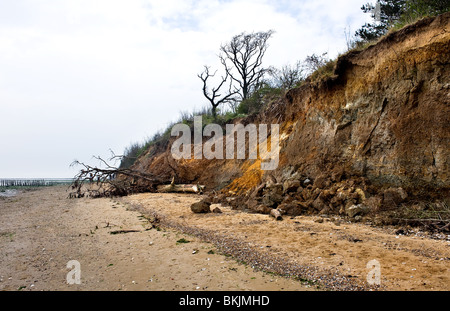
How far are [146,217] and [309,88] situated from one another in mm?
7260

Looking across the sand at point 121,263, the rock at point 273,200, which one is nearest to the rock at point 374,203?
the rock at point 273,200

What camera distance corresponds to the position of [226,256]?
426 cm

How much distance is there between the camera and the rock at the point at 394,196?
6102 millimetres

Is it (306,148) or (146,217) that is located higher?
(306,148)

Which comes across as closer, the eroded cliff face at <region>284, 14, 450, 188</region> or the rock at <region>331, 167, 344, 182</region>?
the eroded cliff face at <region>284, 14, 450, 188</region>

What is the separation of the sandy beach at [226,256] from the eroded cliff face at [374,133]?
1247 millimetres

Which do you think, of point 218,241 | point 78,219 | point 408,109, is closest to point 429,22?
point 408,109

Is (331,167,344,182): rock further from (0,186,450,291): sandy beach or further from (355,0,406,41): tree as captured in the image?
(355,0,406,41): tree

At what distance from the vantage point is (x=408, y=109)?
670 centimetres

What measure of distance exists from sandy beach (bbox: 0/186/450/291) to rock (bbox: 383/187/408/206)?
0.93 meters

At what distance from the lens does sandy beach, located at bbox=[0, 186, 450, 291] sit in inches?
131

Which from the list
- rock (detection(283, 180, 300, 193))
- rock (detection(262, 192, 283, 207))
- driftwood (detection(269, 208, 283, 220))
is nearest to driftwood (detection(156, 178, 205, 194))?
rock (detection(262, 192, 283, 207))
